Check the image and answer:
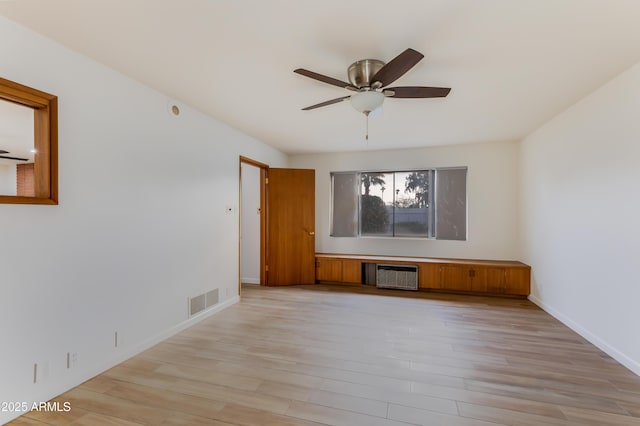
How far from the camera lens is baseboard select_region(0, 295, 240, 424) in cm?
198

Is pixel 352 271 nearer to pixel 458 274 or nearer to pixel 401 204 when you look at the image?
pixel 401 204

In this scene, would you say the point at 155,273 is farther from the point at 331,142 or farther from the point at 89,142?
the point at 331,142

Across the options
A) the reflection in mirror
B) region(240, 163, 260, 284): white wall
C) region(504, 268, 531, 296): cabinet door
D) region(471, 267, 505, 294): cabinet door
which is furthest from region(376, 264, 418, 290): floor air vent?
the reflection in mirror

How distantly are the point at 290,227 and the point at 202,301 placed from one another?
2153 mm

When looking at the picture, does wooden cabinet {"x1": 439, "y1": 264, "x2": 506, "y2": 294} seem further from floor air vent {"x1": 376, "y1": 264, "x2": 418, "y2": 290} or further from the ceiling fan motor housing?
the ceiling fan motor housing

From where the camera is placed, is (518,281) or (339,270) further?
(339,270)

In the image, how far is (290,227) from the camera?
5.34 meters

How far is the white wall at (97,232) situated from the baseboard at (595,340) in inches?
169

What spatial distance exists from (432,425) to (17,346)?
108 inches

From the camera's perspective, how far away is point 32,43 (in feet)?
6.48

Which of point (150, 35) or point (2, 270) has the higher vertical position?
point (150, 35)

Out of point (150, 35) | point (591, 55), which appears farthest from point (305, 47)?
point (591, 55)

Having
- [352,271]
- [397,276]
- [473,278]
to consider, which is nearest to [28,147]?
[352,271]

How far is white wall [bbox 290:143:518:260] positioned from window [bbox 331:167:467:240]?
0.13 m
